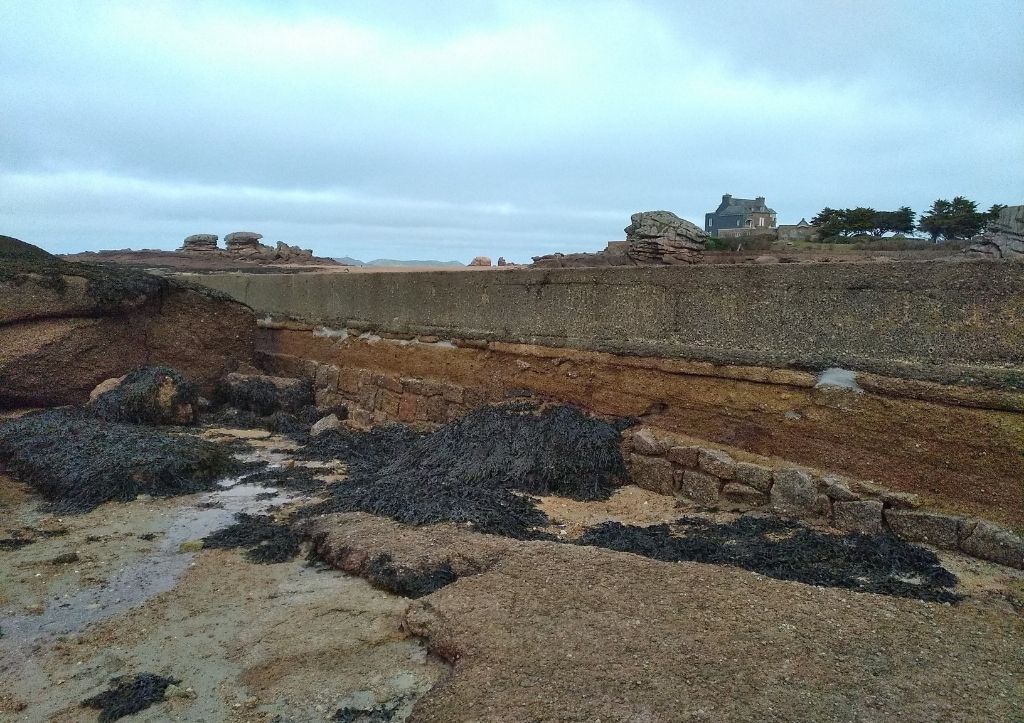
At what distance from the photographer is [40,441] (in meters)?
5.53

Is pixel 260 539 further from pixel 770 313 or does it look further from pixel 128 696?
pixel 770 313

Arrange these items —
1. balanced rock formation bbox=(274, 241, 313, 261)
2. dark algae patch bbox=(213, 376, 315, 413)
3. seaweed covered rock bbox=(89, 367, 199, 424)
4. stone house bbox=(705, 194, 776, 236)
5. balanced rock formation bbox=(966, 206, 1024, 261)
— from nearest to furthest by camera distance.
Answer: balanced rock formation bbox=(966, 206, 1024, 261)
seaweed covered rock bbox=(89, 367, 199, 424)
dark algae patch bbox=(213, 376, 315, 413)
balanced rock formation bbox=(274, 241, 313, 261)
stone house bbox=(705, 194, 776, 236)

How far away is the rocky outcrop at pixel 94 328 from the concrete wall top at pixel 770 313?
3.00 metres

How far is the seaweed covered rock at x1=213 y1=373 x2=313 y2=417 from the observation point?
7.57 m

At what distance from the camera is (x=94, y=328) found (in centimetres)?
728

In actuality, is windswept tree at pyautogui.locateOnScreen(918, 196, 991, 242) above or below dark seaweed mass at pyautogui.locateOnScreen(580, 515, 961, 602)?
above

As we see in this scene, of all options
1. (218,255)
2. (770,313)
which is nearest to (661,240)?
(770,313)

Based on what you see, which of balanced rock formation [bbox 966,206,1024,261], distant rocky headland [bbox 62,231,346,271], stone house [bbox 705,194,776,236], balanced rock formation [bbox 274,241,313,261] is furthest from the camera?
stone house [bbox 705,194,776,236]

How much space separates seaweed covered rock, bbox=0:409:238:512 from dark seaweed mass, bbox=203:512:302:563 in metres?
1.00

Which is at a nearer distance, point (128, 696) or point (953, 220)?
point (128, 696)

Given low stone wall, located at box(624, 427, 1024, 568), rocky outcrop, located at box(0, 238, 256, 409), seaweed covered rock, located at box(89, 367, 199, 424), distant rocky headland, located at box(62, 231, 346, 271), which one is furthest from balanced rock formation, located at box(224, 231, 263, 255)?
low stone wall, located at box(624, 427, 1024, 568)

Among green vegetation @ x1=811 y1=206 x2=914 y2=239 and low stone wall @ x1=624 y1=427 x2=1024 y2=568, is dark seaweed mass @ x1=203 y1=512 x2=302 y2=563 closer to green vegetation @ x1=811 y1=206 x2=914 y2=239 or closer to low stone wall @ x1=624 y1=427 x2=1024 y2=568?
low stone wall @ x1=624 y1=427 x2=1024 y2=568

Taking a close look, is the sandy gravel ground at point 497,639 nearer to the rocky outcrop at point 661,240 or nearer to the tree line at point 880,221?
the rocky outcrop at point 661,240

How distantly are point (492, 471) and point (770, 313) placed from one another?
2.11 metres
